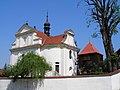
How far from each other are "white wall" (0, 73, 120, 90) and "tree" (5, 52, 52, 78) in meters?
0.71

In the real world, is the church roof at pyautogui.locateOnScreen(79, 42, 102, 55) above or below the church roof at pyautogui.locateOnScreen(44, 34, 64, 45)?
below

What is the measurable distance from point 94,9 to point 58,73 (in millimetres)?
12587

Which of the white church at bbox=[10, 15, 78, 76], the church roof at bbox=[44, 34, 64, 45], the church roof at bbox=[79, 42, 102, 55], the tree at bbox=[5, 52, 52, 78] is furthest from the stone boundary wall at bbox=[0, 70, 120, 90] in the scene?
the church roof at bbox=[79, 42, 102, 55]

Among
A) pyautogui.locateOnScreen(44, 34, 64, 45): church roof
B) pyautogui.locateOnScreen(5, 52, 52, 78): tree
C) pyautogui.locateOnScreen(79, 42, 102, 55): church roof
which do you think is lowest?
pyautogui.locateOnScreen(5, 52, 52, 78): tree

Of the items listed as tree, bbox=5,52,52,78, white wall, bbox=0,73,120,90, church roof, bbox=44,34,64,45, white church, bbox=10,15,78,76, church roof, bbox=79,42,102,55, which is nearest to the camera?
white wall, bbox=0,73,120,90

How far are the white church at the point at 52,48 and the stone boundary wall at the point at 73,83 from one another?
1174 centimetres

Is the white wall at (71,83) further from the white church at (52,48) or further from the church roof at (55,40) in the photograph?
the church roof at (55,40)

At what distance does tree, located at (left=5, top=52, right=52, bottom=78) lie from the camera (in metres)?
20.6

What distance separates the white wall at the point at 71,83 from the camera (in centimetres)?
1790

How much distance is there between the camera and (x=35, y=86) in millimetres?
20562

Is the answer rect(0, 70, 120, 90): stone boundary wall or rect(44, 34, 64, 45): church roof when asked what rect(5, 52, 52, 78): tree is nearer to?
rect(0, 70, 120, 90): stone boundary wall

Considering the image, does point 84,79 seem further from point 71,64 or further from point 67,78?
point 71,64

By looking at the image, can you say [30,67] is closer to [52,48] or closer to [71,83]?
[71,83]

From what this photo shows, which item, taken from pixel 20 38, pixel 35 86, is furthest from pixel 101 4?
pixel 20 38
